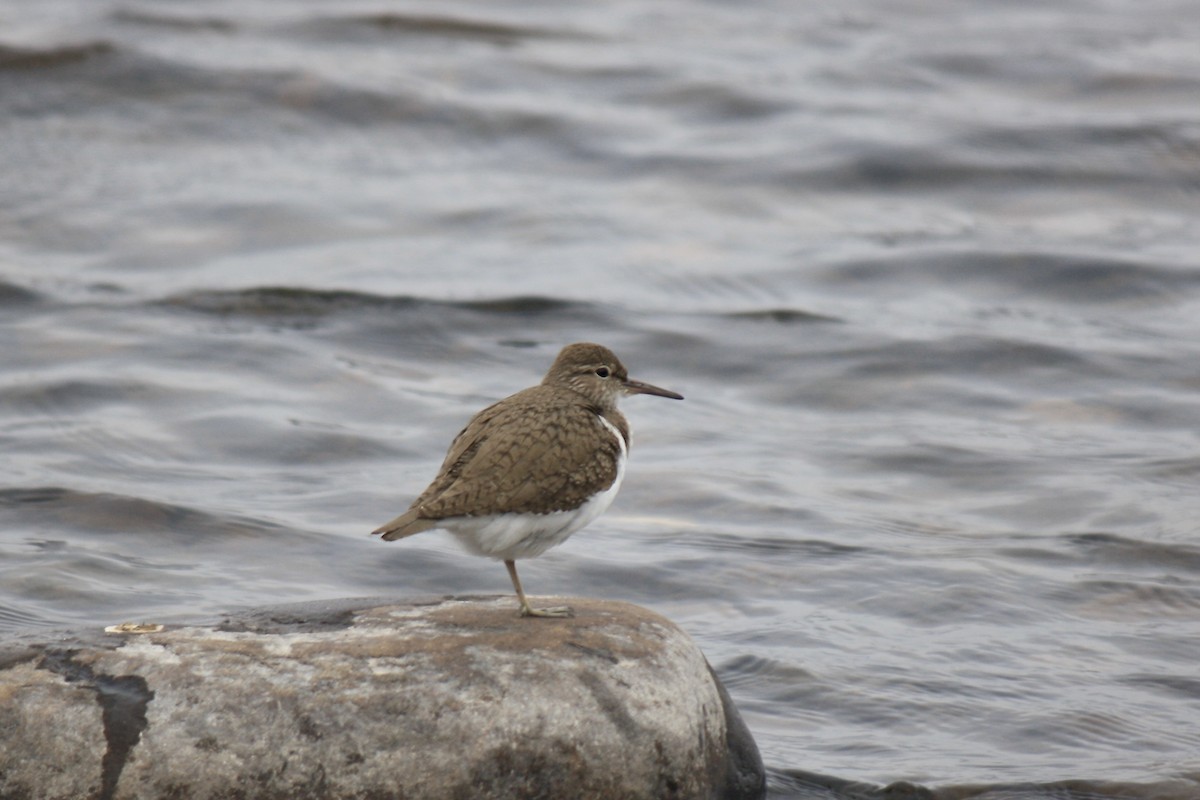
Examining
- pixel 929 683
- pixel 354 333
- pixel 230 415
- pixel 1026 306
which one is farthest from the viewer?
pixel 1026 306

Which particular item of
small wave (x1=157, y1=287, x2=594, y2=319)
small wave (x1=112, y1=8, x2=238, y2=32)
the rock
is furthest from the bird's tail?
small wave (x1=112, y1=8, x2=238, y2=32)

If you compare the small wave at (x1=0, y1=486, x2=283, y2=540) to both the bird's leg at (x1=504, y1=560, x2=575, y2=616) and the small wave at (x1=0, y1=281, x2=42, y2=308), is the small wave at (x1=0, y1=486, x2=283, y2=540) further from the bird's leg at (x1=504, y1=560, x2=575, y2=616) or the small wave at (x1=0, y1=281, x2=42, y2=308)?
the small wave at (x1=0, y1=281, x2=42, y2=308)

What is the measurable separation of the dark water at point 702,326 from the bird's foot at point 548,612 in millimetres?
1325

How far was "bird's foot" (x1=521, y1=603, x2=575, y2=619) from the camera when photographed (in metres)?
6.58

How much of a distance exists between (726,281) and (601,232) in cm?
157

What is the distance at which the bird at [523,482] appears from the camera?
20.9 feet

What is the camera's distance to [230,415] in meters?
12.0

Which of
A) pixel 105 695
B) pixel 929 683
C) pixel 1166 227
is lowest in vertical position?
pixel 929 683

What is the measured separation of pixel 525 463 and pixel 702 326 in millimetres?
7656

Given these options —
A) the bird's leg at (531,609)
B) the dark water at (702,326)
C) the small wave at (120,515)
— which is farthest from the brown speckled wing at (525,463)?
the small wave at (120,515)

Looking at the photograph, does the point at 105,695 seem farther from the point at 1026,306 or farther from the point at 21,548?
the point at 1026,306

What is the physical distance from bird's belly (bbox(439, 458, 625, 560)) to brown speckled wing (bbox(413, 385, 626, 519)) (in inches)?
1.4

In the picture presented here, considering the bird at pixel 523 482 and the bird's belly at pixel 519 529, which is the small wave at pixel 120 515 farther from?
the bird's belly at pixel 519 529

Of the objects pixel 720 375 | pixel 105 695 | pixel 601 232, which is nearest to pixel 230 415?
pixel 720 375
